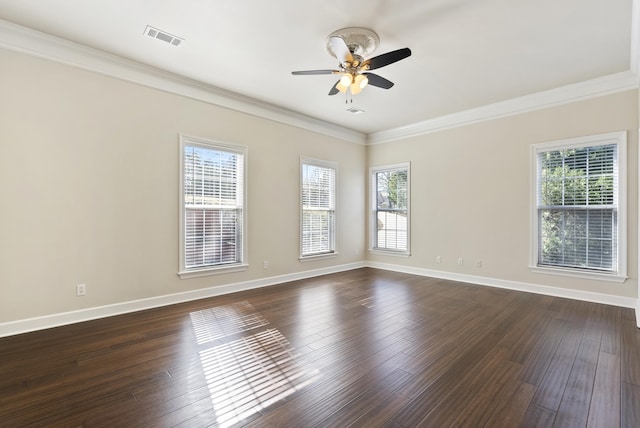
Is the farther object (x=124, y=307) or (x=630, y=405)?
(x=124, y=307)

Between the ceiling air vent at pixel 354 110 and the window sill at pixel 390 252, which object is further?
the window sill at pixel 390 252

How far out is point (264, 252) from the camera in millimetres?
5066

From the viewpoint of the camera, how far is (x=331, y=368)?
7.80 ft

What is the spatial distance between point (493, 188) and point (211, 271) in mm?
4759

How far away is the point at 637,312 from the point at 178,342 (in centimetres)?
515

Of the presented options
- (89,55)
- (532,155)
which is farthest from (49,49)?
(532,155)

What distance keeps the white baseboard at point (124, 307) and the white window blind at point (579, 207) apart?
13.6 ft

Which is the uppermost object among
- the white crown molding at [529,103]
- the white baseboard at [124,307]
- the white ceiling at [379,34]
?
the white ceiling at [379,34]

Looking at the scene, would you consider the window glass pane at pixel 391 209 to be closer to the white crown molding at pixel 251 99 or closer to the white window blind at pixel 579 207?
the white crown molding at pixel 251 99

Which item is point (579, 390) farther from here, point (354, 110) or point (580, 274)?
point (354, 110)

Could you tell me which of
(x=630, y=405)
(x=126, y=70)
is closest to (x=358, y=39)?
(x=126, y=70)

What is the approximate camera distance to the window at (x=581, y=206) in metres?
4.02

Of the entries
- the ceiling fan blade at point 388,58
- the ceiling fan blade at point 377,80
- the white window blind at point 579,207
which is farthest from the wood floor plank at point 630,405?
the ceiling fan blade at point 377,80

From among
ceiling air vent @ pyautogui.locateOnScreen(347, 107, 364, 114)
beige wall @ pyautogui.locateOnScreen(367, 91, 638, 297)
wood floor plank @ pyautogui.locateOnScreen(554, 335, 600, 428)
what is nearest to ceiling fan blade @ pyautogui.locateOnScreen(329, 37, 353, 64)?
ceiling air vent @ pyautogui.locateOnScreen(347, 107, 364, 114)
